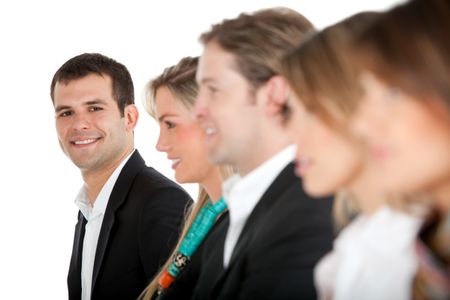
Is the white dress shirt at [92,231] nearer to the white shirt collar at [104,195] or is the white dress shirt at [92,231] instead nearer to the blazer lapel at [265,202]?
the white shirt collar at [104,195]

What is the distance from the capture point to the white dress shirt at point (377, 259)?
Result: 1.48 meters

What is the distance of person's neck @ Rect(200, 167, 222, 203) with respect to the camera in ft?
9.45

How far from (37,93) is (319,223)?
4011 mm

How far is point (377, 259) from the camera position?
→ 153cm

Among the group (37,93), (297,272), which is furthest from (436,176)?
(37,93)

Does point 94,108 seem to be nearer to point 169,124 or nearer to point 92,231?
point 92,231

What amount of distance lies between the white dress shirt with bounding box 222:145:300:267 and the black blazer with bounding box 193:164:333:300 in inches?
1.1

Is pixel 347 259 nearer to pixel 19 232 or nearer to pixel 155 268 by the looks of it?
pixel 155 268

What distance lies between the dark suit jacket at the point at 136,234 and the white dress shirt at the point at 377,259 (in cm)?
166

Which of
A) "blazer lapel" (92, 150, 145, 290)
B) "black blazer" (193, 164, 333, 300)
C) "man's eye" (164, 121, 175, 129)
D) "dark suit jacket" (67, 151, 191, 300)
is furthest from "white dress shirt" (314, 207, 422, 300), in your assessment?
"blazer lapel" (92, 150, 145, 290)

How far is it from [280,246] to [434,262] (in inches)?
24.1

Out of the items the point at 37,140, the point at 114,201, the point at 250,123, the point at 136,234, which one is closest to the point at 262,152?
the point at 250,123

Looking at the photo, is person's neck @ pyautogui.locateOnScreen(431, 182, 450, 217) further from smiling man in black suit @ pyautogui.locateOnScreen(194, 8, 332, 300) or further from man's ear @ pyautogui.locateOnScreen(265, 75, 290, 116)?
man's ear @ pyautogui.locateOnScreen(265, 75, 290, 116)

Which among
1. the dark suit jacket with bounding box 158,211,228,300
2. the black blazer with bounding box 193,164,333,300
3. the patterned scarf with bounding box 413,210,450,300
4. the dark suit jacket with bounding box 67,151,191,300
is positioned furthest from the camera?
the dark suit jacket with bounding box 67,151,191,300
